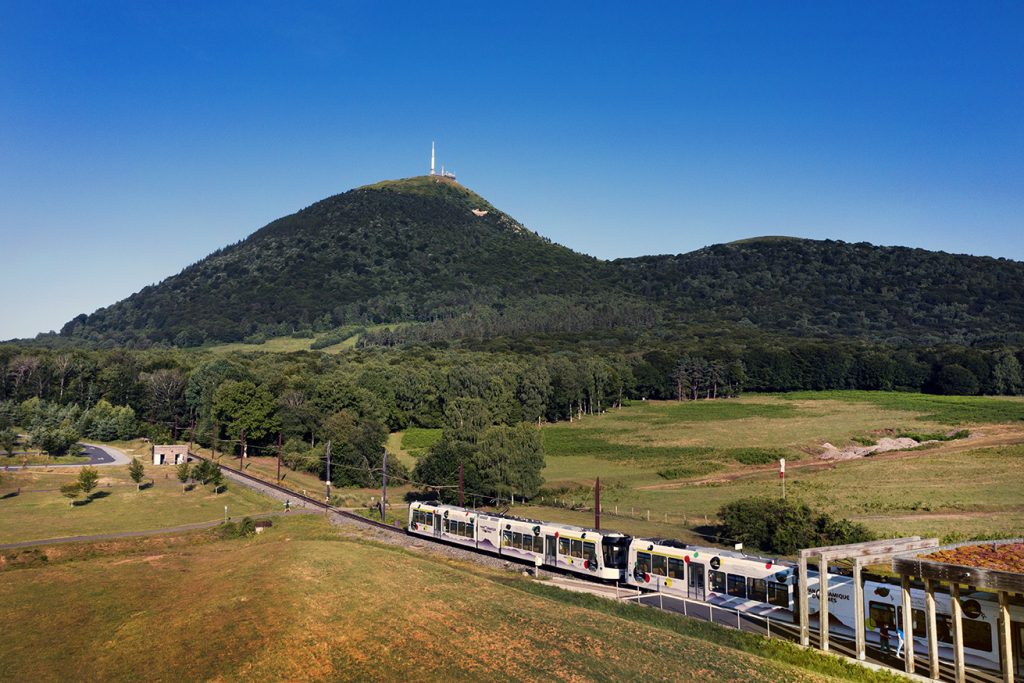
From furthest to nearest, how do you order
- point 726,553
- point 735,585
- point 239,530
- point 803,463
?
point 803,463 < point 239,530 < point 726,553 < point 735,585

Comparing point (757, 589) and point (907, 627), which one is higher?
point (907, 627)

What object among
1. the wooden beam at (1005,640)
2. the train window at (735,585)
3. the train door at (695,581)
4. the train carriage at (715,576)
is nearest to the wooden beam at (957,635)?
the wooden beam at (1005,640)

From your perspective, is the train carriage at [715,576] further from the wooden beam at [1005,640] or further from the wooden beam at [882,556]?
the wooden beam at [1005,640]

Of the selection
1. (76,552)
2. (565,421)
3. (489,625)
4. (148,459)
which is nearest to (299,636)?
(489,625)

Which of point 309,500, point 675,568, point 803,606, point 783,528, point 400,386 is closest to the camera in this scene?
point 803,606

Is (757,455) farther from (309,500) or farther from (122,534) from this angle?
(122,534)

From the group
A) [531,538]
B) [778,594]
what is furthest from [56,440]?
[778,594]

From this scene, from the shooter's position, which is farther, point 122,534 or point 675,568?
point 122,534
